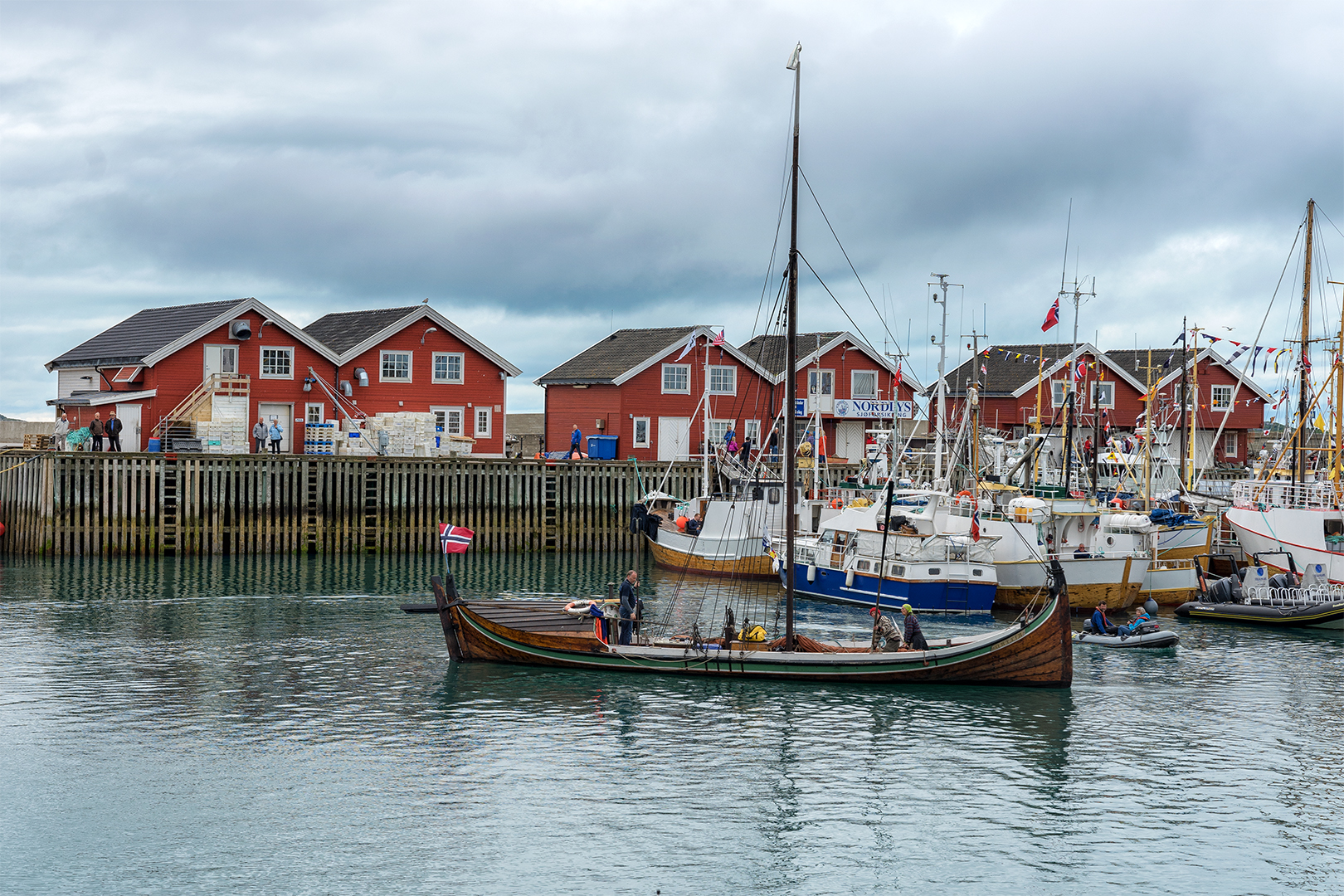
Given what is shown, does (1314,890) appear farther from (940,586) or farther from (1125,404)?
(1125,404)

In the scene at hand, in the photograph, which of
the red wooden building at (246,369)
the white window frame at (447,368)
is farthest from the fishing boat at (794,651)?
the white window frame at (447,368)

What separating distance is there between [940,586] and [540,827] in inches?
905

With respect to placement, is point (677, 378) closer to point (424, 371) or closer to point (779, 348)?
point (779, 348)

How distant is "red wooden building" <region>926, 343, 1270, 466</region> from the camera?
79.8m

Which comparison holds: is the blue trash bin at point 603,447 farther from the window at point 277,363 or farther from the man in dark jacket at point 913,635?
the man in dark jacket at point 913,635

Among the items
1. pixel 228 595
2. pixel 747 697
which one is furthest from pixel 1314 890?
pixel 228 595

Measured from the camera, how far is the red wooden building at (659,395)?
6650 cm

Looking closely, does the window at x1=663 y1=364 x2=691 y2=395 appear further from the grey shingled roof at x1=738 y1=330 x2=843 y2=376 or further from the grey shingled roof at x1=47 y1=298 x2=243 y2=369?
the grey shingled roof at x1=47 y1=298 x2=243 y2=369

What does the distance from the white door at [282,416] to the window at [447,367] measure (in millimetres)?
7251

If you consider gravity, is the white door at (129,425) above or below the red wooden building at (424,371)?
below

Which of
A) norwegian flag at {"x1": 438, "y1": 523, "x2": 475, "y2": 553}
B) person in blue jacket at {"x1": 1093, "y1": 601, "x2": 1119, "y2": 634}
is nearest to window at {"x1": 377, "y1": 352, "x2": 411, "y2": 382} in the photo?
norwegian flag at {"x1": 438, "y1": 523, "x2": 475, "y2": 553}

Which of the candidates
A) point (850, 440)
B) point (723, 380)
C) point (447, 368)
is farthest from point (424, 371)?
point (850, 440)

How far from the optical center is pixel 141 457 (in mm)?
51719

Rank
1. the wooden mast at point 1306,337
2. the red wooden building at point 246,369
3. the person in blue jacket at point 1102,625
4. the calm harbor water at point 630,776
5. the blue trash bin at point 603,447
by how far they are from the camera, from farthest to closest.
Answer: the blue trash bin at point 603,447 → the red wooden building at point 246,369 → the wooden mast at point 1306,337 → the person in blue jacket at point 1102,625 → the calm harbor water at point 630,776
